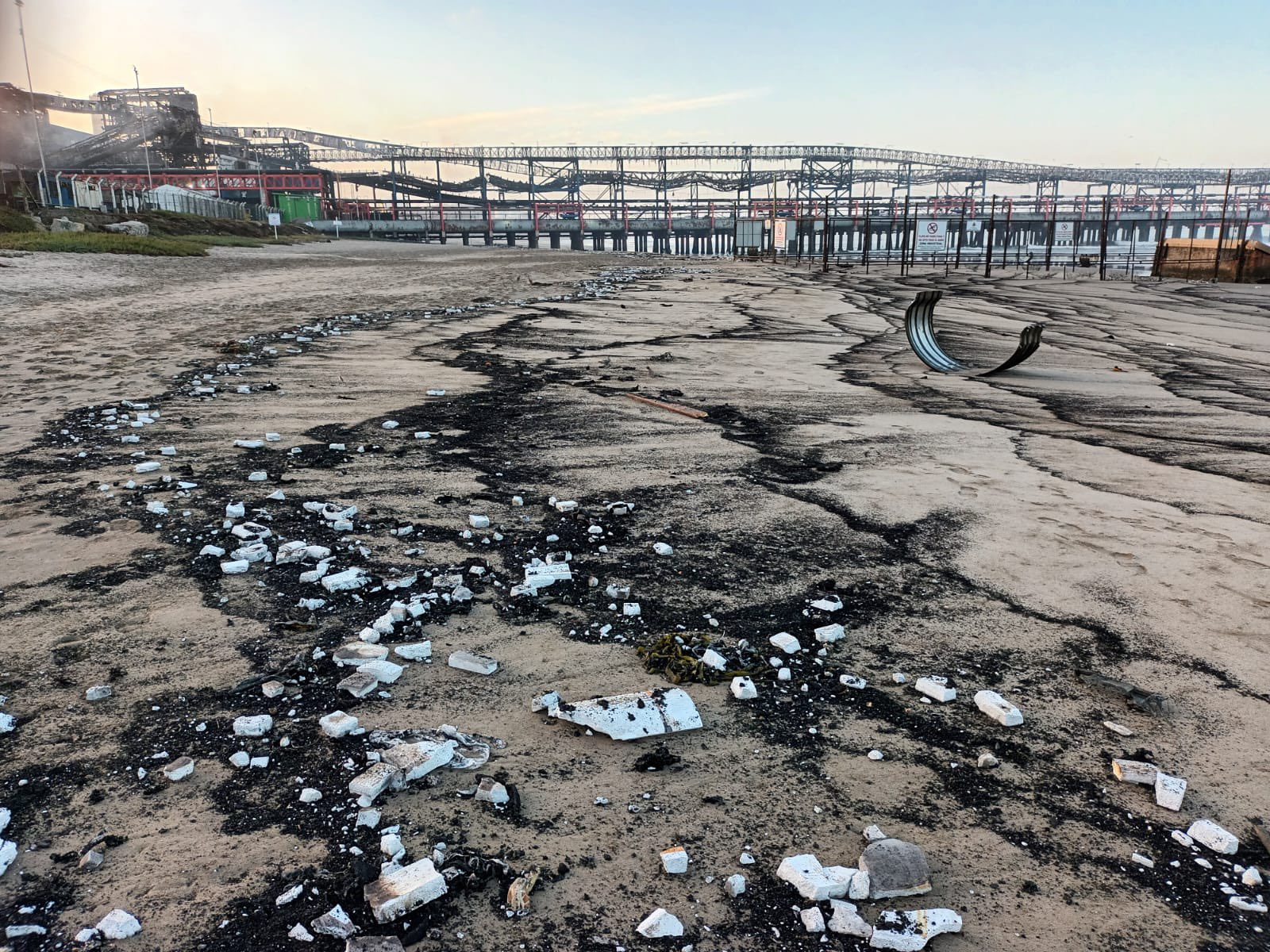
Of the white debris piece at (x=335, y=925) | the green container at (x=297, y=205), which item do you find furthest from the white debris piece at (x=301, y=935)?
the green container at (x=297, y=205)

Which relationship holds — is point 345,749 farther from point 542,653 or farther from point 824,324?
point 824,324

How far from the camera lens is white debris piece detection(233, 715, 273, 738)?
216cm

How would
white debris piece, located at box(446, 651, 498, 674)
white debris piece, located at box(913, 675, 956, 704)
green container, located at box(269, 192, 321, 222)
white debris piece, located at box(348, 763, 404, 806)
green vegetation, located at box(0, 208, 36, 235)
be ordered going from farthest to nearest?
green container, located at box(269, 192, 321, 222)
green vegetation, located at box(0, 208, 36, 235)
white debris piece, located at box(446, 651, 498, 674)
white debris piece, located at box(913, 675, 956, 704)
white debris piece, located at box(348, 763, 404, 806)

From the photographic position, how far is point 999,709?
90.6 inches

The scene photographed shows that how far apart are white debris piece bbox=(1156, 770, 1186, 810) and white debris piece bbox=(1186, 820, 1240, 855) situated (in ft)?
0.27

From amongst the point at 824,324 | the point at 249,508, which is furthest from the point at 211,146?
the point at 249,508

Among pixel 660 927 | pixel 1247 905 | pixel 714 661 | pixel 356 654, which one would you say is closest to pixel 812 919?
pixel 660 927

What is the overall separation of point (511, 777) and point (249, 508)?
2.45 m

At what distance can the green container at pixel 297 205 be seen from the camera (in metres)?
63.8

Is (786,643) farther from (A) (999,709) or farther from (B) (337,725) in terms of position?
(B) (337,725)

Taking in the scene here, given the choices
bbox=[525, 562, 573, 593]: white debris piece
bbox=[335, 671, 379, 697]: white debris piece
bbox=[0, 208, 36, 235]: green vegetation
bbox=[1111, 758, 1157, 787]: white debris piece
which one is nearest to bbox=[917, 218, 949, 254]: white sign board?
bbox=[0, 208, 36, 235]: green vegetation

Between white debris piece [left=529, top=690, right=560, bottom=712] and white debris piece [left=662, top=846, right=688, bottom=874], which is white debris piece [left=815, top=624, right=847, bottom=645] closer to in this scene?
white debris piece [left=529, top=690, right=560, bottom=712]

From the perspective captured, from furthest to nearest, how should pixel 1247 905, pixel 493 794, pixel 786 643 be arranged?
pixel 786 643
pixel 493 794
pixel 1247 905

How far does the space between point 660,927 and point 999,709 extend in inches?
49.4
